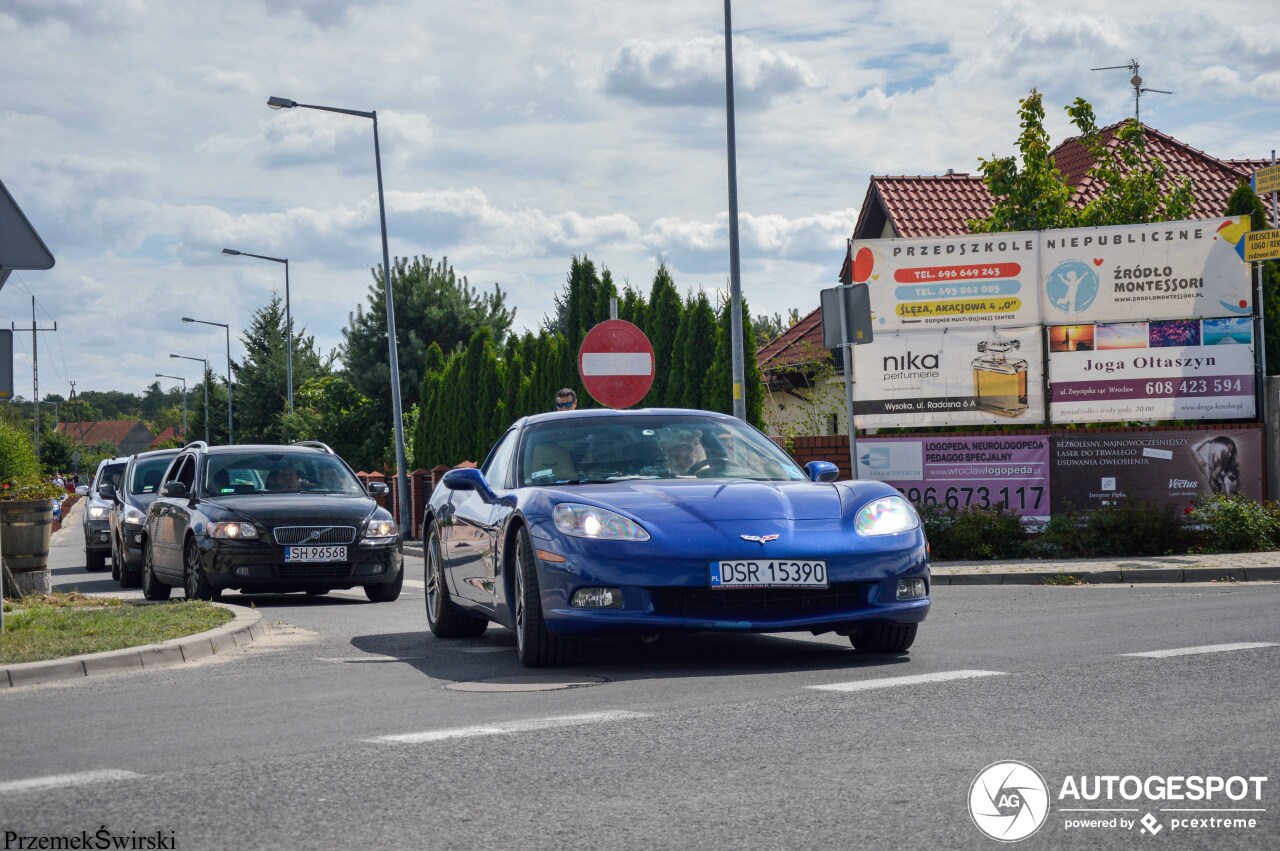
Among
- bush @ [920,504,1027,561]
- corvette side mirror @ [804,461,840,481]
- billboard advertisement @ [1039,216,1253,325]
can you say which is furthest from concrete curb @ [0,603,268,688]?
billboard advertisement @ [1039,216,1253,325]

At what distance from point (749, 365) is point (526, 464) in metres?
15.4

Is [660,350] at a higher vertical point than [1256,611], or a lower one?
higher

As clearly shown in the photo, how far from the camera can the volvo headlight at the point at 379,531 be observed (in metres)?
15.4

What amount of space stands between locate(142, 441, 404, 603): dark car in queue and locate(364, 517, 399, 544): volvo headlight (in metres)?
0.01

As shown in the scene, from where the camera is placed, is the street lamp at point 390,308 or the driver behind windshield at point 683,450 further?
the street lamp at point 390,308

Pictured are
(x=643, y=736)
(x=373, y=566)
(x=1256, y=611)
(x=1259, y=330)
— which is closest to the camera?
(x=643, y=736)

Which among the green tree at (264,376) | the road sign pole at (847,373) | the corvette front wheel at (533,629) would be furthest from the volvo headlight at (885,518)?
the green tree at (264,376)

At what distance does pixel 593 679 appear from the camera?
810cm

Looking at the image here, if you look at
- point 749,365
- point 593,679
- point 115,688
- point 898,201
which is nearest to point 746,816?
point 593,679

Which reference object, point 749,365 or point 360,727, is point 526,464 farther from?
point 749,365

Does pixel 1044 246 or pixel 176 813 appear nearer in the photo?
pixel 176 813

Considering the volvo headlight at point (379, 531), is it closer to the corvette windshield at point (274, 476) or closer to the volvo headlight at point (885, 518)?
the corvette windshield at point (274, 476)

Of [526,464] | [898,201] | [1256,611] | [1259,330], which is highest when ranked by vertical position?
[898,201]

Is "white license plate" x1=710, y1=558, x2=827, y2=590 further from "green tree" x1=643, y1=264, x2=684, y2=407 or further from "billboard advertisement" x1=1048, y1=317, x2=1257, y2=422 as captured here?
"green tree" x1=643, y1=264, x2=684, y2=407
